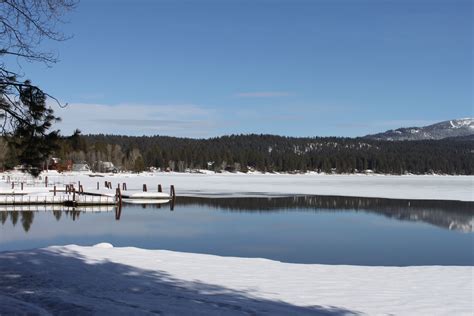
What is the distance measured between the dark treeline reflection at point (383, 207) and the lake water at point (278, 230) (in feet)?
0.21

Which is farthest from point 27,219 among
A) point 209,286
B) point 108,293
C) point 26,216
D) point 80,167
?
point 80,167

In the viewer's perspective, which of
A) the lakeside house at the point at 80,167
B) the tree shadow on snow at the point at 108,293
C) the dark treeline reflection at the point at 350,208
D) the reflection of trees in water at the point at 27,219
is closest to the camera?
the tree shadow on snow at the point at 108,293

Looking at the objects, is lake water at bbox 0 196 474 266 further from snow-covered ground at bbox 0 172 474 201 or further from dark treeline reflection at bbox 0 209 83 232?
snow-covered ground at bbox 0 172 474 201

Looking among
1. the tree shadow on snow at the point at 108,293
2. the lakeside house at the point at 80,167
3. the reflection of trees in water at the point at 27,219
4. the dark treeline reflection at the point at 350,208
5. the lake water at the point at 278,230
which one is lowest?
the reflection of trees in water at the point at 27,219

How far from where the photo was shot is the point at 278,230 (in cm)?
2244

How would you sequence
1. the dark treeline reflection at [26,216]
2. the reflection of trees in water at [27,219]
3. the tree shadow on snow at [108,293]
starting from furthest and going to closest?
the dark treeline reflection at [26,216] → the reflection of trees in water at [27,219] → the tree shadow on snow at [108,293]

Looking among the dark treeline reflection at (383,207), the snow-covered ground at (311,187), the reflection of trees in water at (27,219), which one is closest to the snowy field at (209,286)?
the reflection of trees in water at (27,219)

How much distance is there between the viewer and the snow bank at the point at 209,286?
23.8 ft

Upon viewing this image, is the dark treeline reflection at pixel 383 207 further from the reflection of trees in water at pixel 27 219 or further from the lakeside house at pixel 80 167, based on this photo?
the lakeside house at pixel 80 167

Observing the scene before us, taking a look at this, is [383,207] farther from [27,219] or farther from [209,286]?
[209,286]

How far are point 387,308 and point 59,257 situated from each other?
21.1 ft

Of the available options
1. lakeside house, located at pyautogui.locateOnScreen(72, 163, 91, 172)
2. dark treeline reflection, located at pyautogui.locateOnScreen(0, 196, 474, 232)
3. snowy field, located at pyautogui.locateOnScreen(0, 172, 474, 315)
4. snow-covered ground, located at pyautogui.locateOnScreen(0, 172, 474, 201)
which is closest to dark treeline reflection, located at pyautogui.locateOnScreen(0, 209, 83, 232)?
dark treeline reflection, located at pyautogui.locateOnScreen(0, 196, 474, 232)

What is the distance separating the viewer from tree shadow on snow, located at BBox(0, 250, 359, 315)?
6832mm

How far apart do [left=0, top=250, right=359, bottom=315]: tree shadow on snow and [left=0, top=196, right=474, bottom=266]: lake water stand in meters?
6.99
